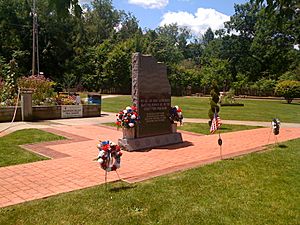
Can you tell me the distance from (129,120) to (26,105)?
697cm

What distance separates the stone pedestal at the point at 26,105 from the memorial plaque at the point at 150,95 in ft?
21.8

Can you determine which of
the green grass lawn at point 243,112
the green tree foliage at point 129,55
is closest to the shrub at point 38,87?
the green grass lawn at point 243,112

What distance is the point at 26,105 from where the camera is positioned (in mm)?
13750

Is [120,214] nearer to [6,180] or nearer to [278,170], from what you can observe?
[6,180]

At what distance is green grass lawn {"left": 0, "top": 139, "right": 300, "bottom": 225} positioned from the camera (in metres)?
4.20

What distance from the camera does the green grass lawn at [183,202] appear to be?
4199 millimetres

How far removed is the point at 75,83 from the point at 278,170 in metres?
37.6

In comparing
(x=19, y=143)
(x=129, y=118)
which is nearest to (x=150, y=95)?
(x=129, y=118)

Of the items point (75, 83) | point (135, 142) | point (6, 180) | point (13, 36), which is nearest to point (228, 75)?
point (75, 83)

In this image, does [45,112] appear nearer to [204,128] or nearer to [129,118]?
[204,128]

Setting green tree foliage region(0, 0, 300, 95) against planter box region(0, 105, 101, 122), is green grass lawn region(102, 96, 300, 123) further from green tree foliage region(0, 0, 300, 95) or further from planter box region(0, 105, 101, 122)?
green tree foliage region(0, 0, 300, 95)

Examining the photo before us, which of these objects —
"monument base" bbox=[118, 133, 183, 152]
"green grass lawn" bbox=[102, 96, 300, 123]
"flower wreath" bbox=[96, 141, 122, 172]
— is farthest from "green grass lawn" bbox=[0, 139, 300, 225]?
"green grass lawn" bbox=[102, 96, 300, 123]

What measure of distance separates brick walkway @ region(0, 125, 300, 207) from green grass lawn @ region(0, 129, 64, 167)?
344 millimetres

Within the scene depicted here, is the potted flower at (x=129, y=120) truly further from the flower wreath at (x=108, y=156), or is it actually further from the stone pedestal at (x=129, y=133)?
the flower wreath at (x=108, y=156)
